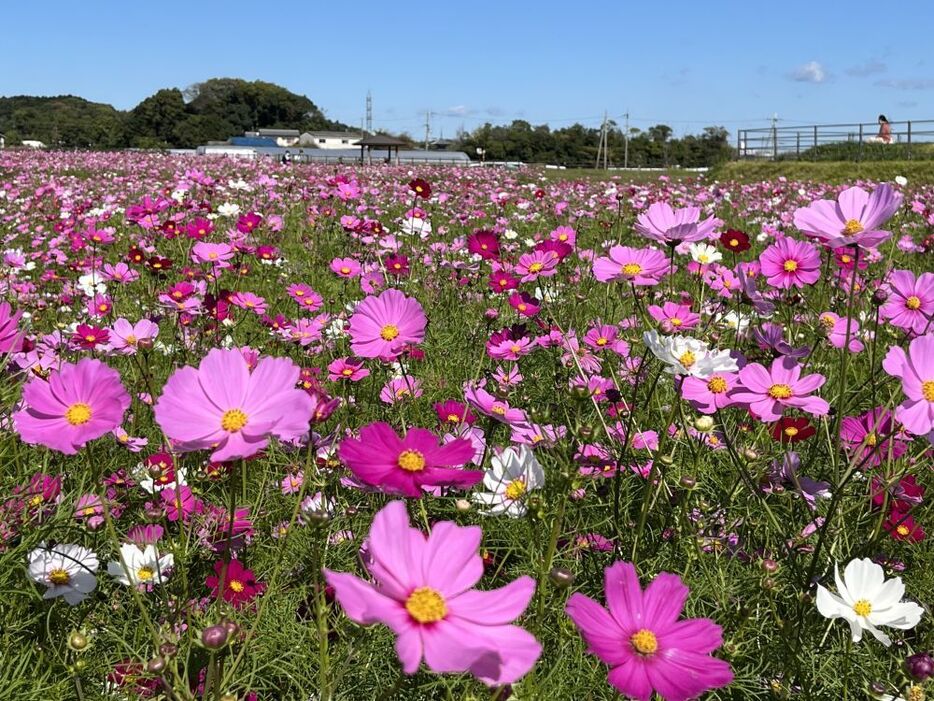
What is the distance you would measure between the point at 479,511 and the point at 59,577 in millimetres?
654

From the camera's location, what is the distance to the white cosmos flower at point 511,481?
1.17 m

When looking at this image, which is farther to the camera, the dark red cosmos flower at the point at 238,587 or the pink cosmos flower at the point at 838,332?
the pink cosmos flower at the point at 838,332

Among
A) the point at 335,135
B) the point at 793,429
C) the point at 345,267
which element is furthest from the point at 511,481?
the point at 335,135

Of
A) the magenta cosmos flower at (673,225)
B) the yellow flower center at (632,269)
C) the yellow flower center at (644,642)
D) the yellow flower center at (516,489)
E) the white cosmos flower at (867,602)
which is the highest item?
the magenta cosmos flower at (673,225)

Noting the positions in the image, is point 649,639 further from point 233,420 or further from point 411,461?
point 233,420

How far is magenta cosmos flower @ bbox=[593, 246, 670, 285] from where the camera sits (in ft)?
4.83

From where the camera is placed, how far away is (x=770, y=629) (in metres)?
1.23

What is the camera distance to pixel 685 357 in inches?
42.6

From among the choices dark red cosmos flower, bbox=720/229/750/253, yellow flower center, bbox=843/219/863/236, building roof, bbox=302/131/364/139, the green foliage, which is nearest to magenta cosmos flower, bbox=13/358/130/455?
yellow flower center, bbox=843/219/863/236

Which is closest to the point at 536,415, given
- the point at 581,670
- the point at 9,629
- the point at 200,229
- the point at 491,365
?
the point at 581,670

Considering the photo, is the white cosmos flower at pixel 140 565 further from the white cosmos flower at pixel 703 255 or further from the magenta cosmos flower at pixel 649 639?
the white cosmos flower at pixel 703 255

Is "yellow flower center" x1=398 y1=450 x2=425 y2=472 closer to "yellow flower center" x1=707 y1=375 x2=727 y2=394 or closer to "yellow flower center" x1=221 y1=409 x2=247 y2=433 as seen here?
"yellow flower center" x1=221 y1=409 x2=247 y2=433

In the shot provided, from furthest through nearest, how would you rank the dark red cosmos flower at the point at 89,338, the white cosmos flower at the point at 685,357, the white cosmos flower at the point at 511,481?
1. the dark red cosmos flower at the point at 89,338
2. the white cosmos flower at the point at 511,481
3. the white cosmos flower at the point at 685,357

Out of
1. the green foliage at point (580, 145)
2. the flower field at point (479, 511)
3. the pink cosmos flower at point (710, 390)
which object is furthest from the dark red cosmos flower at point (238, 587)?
the green foliage at point (580, 145)
